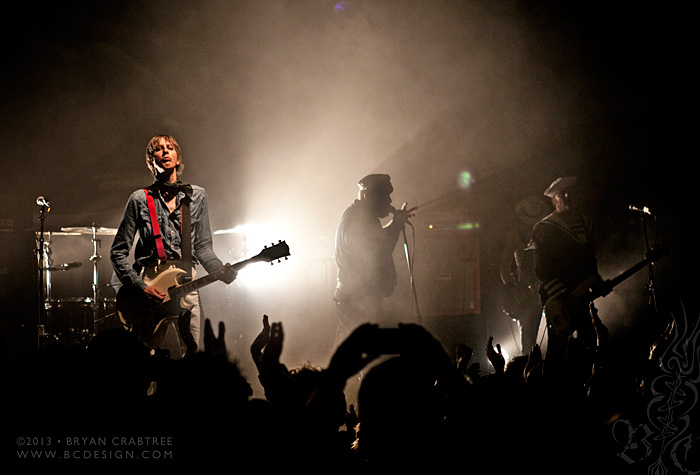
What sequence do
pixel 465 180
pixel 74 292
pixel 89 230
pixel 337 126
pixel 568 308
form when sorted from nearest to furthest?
1. pixel 568 308
2. pixel 89 230
3. pixel 74 292
4. pixel 337 126
5. pixel 465 180

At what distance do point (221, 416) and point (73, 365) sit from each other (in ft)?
1.34

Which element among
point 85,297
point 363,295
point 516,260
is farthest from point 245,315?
point 516,260

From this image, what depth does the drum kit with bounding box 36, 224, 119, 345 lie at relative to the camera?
265 inches

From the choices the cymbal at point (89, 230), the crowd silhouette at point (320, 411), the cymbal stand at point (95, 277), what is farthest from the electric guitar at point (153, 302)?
the cymbal at point (89, 230)

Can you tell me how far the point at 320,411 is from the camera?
127 cm

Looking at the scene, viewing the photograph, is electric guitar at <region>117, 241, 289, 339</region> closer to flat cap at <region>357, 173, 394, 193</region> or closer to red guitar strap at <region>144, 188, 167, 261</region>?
red guitar strap at <region>144, 188, 167, 261</region>

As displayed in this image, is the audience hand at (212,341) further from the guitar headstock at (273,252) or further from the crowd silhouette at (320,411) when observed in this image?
the guitar headstock at (273,252)

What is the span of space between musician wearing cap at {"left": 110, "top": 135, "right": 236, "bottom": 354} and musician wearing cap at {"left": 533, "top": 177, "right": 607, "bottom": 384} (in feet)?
9.10

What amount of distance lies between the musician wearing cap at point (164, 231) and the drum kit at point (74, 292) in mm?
3490

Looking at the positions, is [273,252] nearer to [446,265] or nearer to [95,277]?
[95,277]

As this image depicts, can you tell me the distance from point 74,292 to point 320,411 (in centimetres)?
709

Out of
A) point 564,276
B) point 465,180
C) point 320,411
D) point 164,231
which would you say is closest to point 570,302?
point 564,276

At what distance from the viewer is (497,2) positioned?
656 cm

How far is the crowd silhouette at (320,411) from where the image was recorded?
1.26 m
